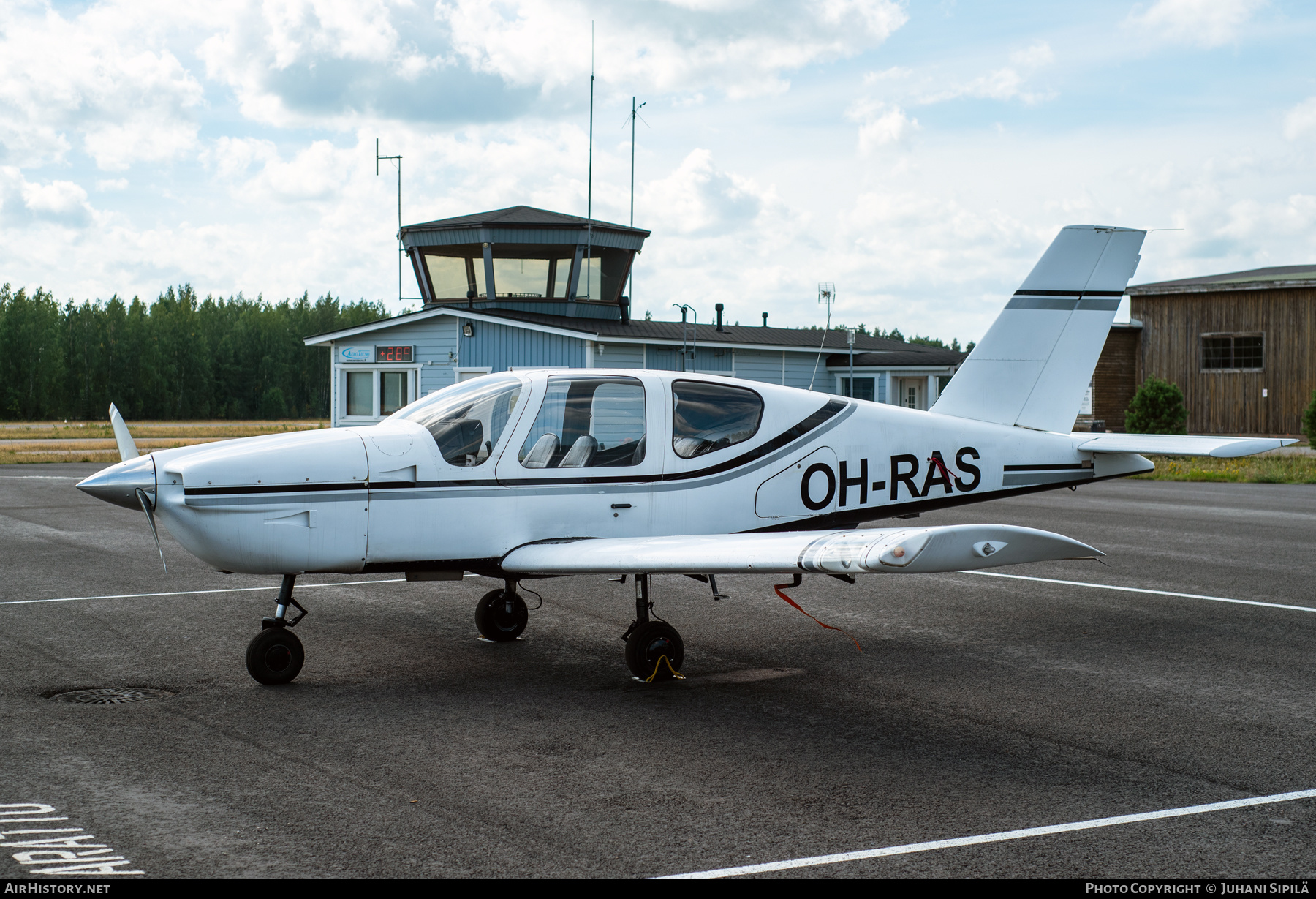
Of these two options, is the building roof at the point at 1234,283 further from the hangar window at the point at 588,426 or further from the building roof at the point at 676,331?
the hangar window at the point at 588,426

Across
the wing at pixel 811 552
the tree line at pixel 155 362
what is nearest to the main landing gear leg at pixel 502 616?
the wing at pixel 811 552

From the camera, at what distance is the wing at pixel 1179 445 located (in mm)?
8227

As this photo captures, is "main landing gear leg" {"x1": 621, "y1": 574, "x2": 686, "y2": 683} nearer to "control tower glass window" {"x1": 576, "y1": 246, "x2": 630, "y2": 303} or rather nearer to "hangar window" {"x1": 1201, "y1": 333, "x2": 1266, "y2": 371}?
"control tower glass window" {"x1": 576, "y1": 246, "x2": 630, "y2": 303}

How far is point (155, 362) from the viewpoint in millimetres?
100000

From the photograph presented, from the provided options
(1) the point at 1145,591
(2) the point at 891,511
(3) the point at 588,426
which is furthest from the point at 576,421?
(1) the point at 1145,591

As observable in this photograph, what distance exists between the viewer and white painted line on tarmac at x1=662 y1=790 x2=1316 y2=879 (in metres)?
4.07

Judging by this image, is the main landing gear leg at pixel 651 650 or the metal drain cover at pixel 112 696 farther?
the main landing gear leg at pixel 651 650

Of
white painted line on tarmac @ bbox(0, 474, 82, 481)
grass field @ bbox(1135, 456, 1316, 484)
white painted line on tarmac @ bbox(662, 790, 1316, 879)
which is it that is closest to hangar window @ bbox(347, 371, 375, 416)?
white painted line on tarmac @ bbox(0, 474, 82, 481)

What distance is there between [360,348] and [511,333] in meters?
5.17

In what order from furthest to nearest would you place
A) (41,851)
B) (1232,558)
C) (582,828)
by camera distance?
1. (1232,558)
2. (582,828)
3. (41,851)

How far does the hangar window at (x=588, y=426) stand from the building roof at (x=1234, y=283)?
34.6m

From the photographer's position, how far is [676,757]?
18.1 ft

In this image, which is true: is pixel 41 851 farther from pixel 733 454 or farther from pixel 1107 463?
pixel 1107 463
